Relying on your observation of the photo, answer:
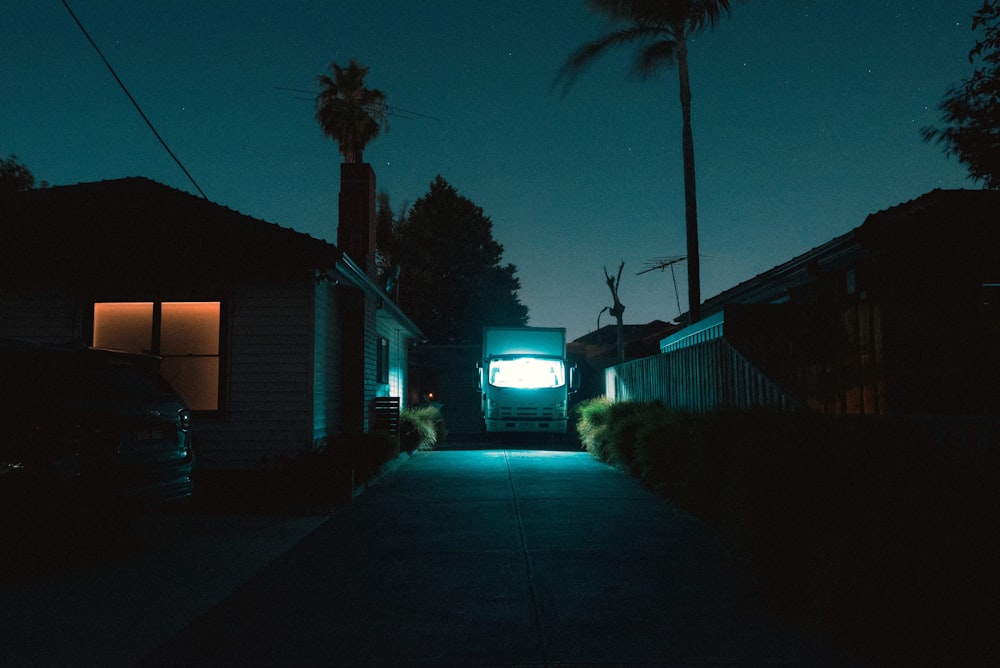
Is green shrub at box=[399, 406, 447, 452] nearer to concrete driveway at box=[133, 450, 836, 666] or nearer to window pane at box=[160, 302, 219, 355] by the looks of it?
window pane at box=[160, 302, 219, 355]

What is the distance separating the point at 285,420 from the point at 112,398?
468 cm

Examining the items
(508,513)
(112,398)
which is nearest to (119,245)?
(112,398)

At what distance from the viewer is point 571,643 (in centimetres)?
428

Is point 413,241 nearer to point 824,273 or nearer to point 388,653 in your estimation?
point 824,273

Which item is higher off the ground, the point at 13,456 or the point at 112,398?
the point at 112,398

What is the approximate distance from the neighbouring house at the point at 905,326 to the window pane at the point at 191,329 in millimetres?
7563

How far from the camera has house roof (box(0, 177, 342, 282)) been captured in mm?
10625

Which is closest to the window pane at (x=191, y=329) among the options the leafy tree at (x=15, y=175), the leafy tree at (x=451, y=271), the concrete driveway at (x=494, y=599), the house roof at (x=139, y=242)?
A: the house roof at (x=139, y=242)

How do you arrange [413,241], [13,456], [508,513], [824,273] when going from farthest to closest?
[413,241]
[824,273]
[508,513]
[13,456]

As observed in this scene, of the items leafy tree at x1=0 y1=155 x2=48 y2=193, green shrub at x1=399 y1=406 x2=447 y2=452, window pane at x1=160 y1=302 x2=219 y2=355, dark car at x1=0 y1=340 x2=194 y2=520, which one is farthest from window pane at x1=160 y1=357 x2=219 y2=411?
leafy tree at x1=0 y1=155 x2=48 y2=193

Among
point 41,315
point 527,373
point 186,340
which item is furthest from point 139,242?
point 527,373

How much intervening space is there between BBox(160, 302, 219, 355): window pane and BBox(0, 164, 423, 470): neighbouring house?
17 millimetres

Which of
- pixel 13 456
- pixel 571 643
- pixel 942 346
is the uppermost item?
pixel 942 346

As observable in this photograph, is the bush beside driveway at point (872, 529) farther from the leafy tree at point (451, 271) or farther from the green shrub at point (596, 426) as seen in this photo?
the leafy tree at point (451, 271)
